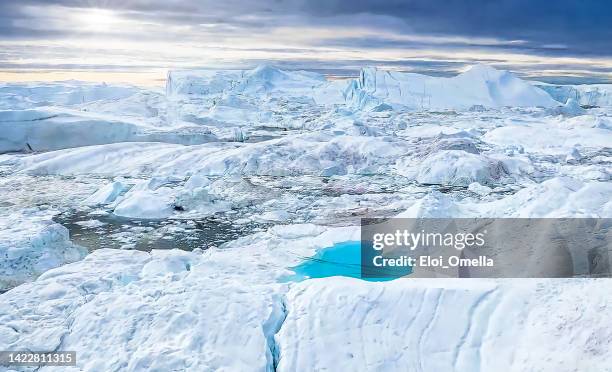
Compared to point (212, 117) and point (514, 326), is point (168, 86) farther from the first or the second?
point (514, 326)

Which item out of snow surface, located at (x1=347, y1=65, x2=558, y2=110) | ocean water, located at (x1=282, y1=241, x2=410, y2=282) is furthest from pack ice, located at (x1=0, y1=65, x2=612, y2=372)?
snow surface, located at (x1=347, y1=65, x2=558, y2=110)

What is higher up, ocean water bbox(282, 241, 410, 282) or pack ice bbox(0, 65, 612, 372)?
pack ice bbox(0, 65, 612, 372)

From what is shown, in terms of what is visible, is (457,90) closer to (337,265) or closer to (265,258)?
(337,265)

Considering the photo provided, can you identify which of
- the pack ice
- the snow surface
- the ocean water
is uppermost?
the snow surface

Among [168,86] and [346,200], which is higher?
[168,86]

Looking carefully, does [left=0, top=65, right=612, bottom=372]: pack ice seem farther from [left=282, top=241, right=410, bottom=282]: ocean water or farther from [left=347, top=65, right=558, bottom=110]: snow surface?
[left=347, top=65, right=558, bottom=110]: snow surface

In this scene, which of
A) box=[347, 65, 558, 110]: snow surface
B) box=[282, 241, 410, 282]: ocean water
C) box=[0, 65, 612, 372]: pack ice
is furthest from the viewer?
box=[347, 65, 558, 110]: snow surface

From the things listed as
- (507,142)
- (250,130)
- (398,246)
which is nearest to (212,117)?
(250,130)
